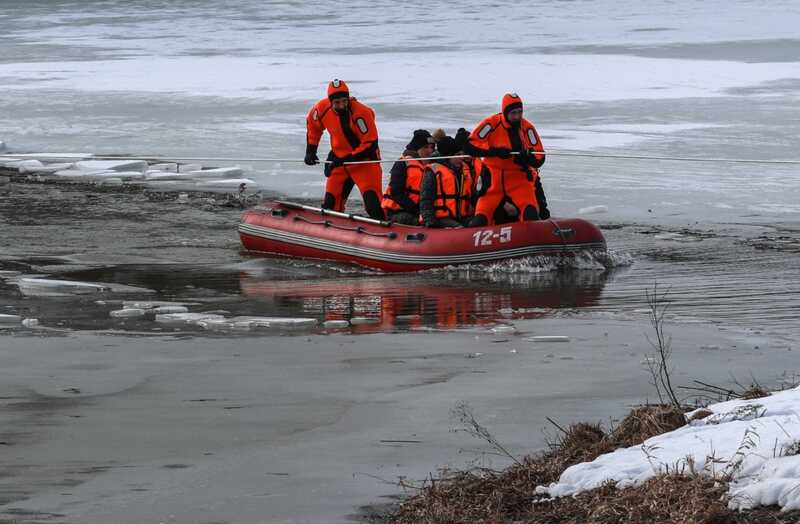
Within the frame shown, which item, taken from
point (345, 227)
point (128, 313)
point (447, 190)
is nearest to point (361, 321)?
point (128, 313)

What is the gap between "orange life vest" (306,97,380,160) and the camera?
13328 millimetres

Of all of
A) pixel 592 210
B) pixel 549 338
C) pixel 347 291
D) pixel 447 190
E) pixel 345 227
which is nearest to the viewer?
pixel 549 338

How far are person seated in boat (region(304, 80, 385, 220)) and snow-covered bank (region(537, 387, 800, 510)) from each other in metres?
8.10

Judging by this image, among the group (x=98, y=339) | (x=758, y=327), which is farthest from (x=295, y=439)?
(x=758, y=327)

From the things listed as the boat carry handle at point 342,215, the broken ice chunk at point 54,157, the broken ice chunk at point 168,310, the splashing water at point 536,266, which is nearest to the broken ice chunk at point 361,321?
the broken ice chunk at point 168,310

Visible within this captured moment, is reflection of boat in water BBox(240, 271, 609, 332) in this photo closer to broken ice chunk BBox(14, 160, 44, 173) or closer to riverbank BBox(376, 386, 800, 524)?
riverbank BBox(376, 386, 800, 524)

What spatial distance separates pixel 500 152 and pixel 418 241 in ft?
3.38

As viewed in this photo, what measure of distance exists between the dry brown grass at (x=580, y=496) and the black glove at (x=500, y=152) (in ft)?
21.8

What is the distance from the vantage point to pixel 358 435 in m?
6.37

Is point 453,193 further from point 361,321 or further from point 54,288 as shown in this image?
point 54,288

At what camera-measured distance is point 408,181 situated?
42.4 feet

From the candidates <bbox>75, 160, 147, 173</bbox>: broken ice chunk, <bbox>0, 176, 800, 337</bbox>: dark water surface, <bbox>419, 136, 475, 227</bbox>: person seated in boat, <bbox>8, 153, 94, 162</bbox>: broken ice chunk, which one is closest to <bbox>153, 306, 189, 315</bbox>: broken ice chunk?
<bbox>0, 176, 800, 337</bbox>: dark water surface

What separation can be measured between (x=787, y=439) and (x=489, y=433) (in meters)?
1.72

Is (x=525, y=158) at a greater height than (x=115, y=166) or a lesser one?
greater
